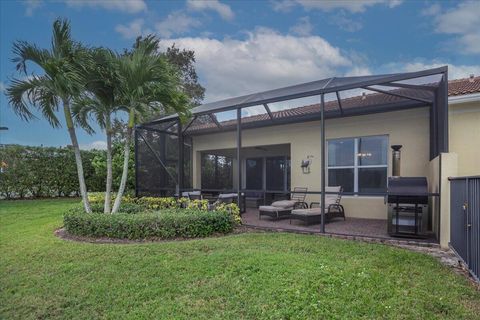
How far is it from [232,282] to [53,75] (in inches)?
259

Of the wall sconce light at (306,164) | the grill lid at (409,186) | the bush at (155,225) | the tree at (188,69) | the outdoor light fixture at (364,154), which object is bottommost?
the bush at (155,225)

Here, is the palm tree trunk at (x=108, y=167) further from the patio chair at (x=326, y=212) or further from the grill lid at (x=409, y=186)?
the grill lid at (x=409, y=186)

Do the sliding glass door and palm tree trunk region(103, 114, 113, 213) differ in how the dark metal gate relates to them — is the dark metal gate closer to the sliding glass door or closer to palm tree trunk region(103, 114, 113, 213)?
palm tree trunk region(103, 114, 113, 213)

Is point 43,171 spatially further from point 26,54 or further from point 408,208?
point 408,208

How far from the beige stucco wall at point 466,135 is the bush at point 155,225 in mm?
6062

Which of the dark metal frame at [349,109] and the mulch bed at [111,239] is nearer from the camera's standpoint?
the dark metal frame at [349,109]

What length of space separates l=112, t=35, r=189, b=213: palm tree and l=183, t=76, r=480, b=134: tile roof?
9.93 ft

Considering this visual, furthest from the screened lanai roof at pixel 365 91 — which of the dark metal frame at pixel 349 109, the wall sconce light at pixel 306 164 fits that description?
the wall sconce light at pixel 306 164

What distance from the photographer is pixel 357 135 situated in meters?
9.91

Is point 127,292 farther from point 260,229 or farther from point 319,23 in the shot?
point 319,23

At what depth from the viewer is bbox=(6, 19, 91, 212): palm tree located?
7473 mm

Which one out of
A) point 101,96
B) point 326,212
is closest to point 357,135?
point 326,212

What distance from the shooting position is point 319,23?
37.7ft

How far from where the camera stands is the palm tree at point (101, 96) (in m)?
7.75
